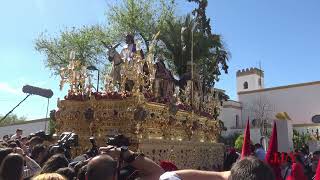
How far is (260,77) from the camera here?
57.6 m

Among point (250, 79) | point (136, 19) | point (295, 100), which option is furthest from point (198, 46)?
point (250, 79)

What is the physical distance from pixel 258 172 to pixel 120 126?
873 cm

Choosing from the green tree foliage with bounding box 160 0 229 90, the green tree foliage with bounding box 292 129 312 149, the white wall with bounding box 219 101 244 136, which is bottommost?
the green tree foliage with bounding box 292 129 312 149

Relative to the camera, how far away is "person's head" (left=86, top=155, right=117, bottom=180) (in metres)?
2.96

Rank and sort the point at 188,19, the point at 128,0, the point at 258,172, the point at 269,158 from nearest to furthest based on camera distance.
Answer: the point at 258,172
the point at 269,158
the point at 188,19
the point at 128,0

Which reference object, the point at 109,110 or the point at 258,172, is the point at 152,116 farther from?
the point at 258,172

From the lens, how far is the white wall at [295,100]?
4200 cm

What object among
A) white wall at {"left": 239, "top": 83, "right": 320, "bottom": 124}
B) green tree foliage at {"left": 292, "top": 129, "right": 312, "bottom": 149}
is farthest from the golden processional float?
white wall at {"left": 239, "top": 83, "right": 320, "bottom": 124}

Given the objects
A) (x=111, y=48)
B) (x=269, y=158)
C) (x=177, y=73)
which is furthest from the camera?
(x=177, y=73)

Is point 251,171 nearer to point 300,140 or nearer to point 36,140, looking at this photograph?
point 36,140

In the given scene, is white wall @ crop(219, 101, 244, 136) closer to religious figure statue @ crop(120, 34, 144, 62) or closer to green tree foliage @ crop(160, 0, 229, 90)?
green tree foliage @ crop(160, 0, 229, 90)

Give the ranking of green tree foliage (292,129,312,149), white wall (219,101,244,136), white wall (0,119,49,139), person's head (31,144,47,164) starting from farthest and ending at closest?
1. white wall (219,101,244,136)
2. white wall (0,119,49,139)
3. green tree foliage (292,129,312,149)
4. person's head (31,144,47,164)

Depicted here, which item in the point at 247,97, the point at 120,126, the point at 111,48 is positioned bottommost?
the point at 120,126

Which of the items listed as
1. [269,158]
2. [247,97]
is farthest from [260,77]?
[269,158]
